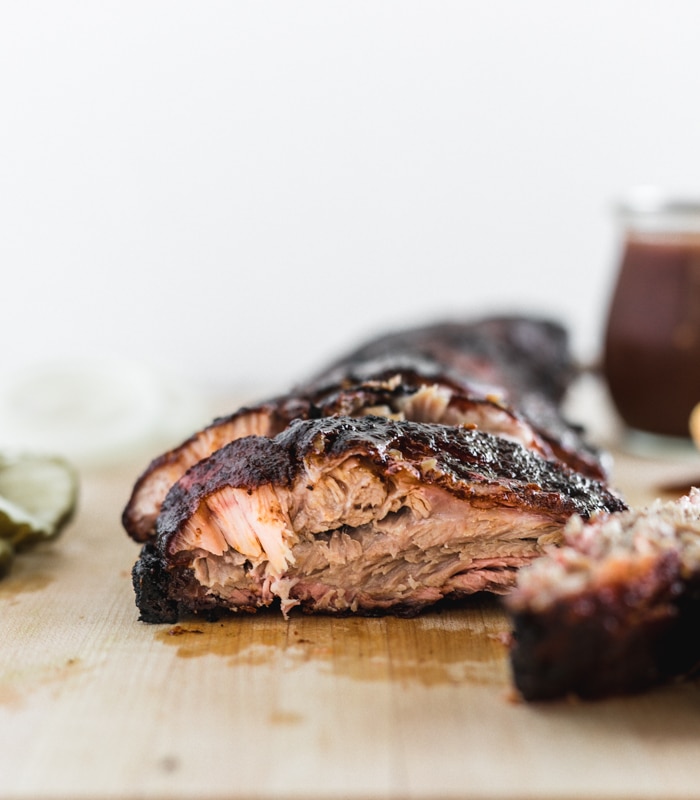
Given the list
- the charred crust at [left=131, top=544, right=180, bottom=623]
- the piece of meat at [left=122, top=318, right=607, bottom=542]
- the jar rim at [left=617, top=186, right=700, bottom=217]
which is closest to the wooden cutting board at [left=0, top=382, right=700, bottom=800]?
the charred crust at [left=131, top=544, right=180, bottom=623]

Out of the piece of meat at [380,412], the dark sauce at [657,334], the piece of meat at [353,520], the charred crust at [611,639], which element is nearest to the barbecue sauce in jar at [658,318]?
the dark sauce at [657,334]

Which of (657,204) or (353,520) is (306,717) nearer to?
(353,520)

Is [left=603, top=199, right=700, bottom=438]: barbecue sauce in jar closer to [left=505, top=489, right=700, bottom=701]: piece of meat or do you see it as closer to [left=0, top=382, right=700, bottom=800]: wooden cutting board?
[left=0, top=382, right=700, bottom=800]: wooden cutting board

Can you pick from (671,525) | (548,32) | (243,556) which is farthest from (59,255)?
(671,525)

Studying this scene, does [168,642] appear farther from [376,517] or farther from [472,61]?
[472,61]

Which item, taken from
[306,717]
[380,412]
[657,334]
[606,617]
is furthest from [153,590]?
[657,334]

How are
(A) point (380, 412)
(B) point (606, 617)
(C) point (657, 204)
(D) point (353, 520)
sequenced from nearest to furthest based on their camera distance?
(B) point (606, 617) < (D) point (353, 520) < (A) point (380, 412) < (C) point (657, 204)
